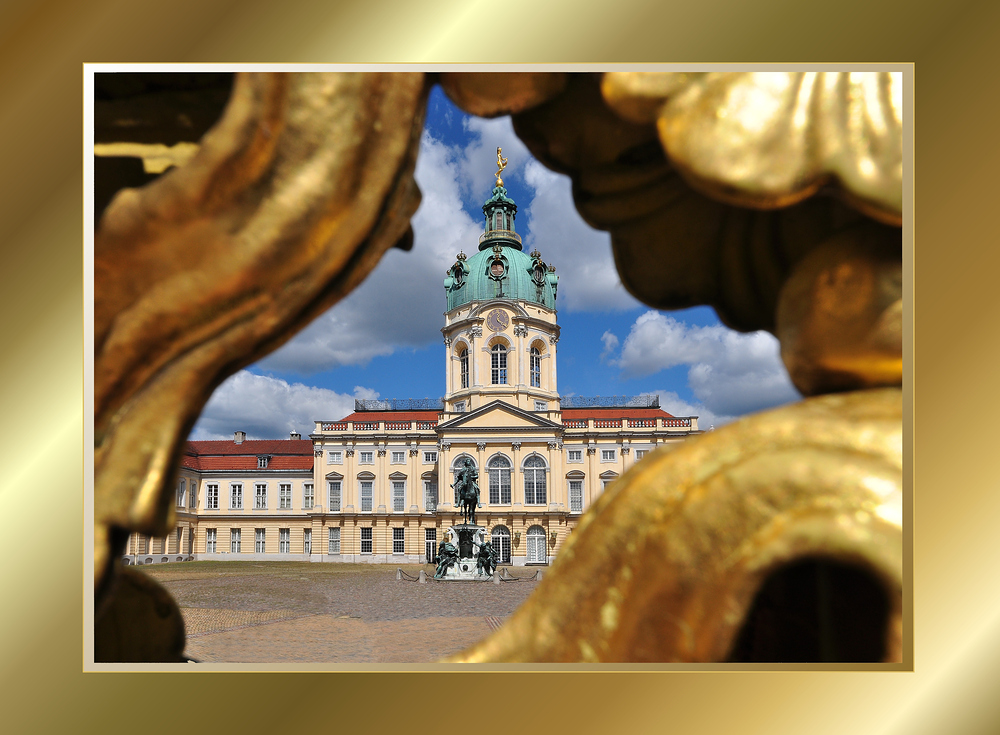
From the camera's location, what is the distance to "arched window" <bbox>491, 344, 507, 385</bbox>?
22656 millimetres

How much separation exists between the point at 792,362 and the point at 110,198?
1.22 meters

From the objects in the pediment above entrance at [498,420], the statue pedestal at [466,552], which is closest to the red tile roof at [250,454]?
→ the pediment above entrance at [498,420]

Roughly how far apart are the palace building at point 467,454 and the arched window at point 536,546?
5 centimetres

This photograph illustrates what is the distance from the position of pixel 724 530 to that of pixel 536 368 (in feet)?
73.3

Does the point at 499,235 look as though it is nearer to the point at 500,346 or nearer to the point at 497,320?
the point at 497,320

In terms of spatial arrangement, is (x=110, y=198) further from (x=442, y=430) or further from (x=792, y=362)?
(x=442, y=430)

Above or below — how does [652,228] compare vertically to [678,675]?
above

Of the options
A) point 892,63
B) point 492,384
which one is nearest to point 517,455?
point 492,384

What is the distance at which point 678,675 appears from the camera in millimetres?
1247

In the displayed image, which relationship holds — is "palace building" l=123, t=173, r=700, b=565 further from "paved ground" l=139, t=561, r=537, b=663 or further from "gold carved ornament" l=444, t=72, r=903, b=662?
"gold carved ornament" l=444, t=72, r=903, b=662

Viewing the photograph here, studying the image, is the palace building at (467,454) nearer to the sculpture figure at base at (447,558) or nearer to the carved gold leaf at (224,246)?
the sculpture figure at base at (447,558)

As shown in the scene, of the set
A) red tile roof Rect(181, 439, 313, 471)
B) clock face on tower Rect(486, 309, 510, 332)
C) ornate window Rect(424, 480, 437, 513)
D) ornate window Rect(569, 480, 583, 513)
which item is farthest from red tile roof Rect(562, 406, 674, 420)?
red tile roof Rect(181, 439, 313, 471)

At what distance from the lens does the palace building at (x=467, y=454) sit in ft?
63.3

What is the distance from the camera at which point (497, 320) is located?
20.7m
